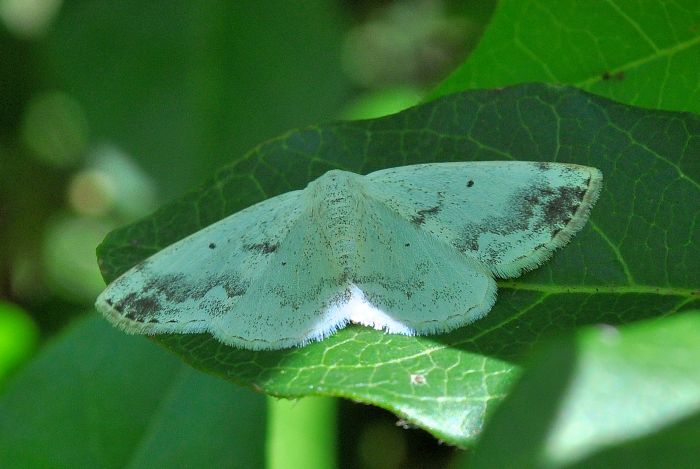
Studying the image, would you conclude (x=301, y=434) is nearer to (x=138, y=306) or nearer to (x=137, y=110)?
(x=138, y=306)

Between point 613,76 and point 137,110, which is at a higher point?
point 613,76

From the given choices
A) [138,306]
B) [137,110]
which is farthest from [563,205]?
[137,110]

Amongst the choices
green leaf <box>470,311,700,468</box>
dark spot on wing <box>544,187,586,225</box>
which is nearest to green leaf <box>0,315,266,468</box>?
dark spot on wing <box>544,187,586,225</box>

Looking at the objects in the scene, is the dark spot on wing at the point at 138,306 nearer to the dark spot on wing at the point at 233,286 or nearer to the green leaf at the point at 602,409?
the dark spot on wing at the point at 233,286

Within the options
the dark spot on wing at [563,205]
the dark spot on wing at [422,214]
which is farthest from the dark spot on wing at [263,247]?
the dark spot on wing at [563,205]

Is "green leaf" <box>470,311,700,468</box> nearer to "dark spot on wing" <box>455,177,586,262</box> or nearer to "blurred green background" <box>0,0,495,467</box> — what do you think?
"dark spot on wing" <box>455,177,586,262</box>

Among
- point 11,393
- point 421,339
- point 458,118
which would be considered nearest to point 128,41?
point 11,393
